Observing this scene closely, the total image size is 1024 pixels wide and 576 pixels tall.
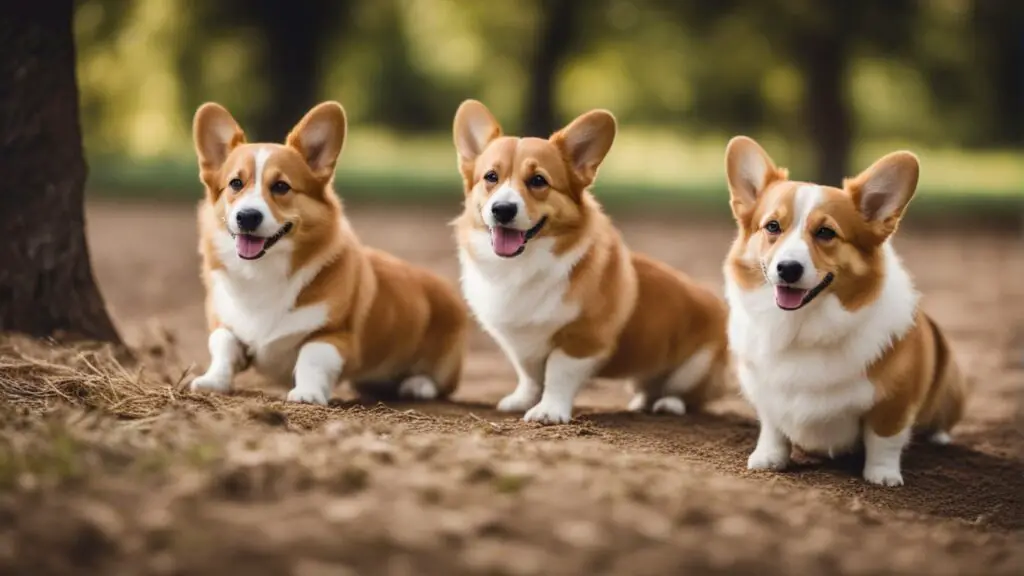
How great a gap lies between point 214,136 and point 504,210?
1386 mm

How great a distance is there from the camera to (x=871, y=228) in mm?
4477

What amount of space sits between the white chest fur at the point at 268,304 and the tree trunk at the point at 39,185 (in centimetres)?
114

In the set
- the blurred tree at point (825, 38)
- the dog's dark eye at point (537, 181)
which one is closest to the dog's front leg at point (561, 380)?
the dog's dark eye at point (537, 181)

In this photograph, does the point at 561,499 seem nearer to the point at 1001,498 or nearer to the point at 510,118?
the point at 1001,498

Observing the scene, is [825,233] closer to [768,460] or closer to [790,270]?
[790,270]

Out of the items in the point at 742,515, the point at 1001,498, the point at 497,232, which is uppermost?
the point at 497,232

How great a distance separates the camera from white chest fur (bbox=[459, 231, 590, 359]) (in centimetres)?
509

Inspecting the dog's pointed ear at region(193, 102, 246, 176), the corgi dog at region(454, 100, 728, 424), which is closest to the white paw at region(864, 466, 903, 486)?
the corgi dog at region(454, 100, 728, 424)

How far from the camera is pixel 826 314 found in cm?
448

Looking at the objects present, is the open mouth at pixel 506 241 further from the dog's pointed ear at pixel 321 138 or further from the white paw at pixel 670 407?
the white paw at pixel 670 407

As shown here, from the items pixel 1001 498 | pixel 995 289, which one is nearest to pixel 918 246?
pixel 995 289

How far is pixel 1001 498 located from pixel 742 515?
2.04 metres

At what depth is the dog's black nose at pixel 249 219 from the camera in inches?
188

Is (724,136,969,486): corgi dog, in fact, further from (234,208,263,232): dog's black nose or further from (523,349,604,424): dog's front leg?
(234,208,263,232): dog's black nose
